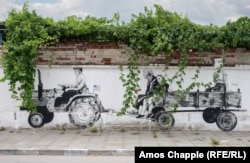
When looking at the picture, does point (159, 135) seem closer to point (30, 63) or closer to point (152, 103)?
point (152, 103)

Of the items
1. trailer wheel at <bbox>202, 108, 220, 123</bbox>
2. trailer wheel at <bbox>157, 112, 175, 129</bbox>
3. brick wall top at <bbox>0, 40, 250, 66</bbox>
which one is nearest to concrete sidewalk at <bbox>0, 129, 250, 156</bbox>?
trailer wheel at <bbox>157, 112, 175, 129</bbox>

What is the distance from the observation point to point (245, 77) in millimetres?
14133

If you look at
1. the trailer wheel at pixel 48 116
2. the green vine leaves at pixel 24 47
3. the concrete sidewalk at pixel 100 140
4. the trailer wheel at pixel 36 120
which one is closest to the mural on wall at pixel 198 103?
the concrete sidewalk at pixel 100 140

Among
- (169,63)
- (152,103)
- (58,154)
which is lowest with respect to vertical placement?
(58,154)

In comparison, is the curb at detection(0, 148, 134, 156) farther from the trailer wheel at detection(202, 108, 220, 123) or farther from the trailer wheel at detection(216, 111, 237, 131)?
the trailer wheel at detection(216, 111, 237, 131)

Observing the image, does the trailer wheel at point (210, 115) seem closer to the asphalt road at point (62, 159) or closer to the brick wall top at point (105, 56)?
the brick wall top at point (105, 56)

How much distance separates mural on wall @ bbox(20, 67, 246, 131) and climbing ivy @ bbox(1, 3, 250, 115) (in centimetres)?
30

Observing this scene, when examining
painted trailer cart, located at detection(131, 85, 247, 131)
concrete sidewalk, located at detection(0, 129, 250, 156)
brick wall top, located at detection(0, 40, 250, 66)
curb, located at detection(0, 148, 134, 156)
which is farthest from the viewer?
painted trailer cart, located at detection(131, 85, 247, 131)

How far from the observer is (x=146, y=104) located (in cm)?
1425

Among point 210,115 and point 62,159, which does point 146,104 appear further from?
point 62,159

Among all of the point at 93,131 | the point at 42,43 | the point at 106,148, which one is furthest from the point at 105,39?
the point at 106,148

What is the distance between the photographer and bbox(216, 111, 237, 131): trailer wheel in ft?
46.6

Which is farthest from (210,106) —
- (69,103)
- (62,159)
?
(62,159)

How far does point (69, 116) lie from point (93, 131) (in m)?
0.92
